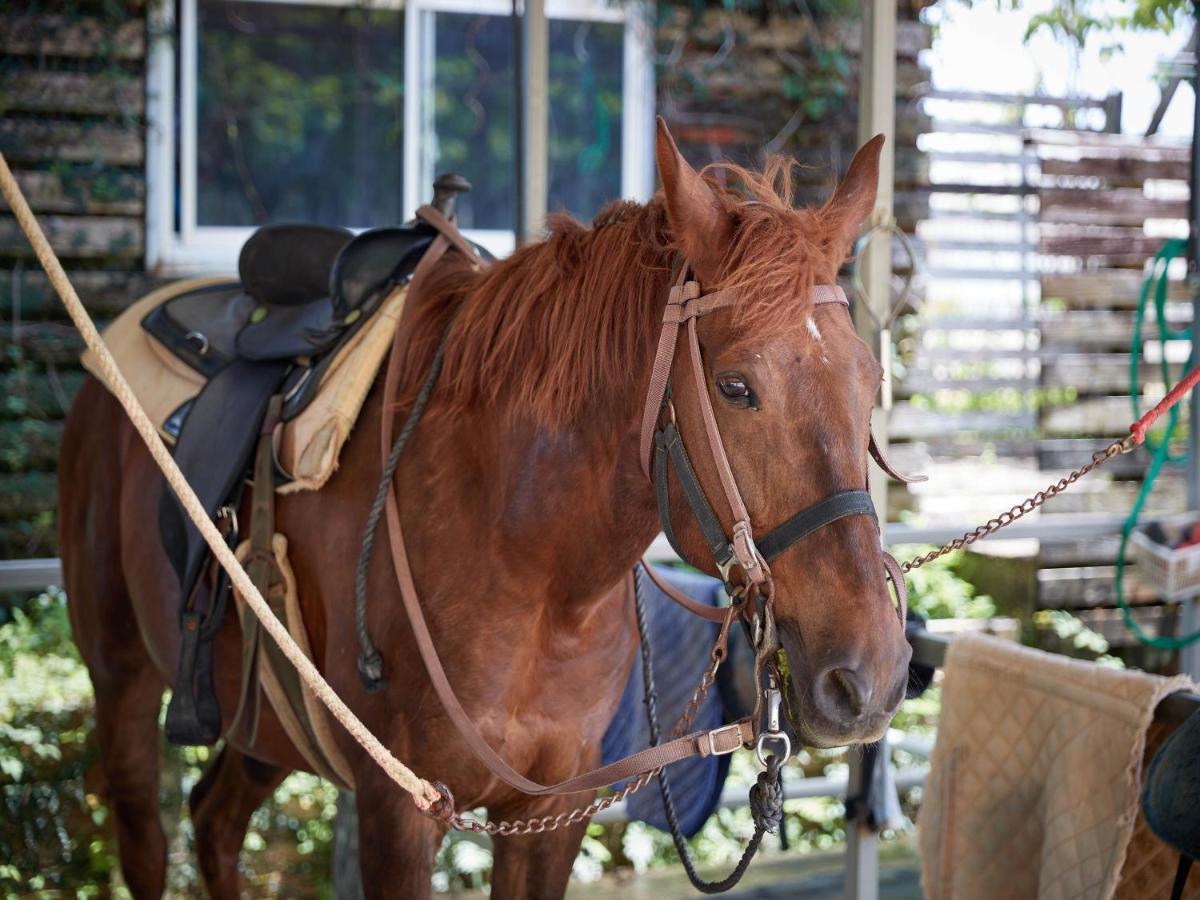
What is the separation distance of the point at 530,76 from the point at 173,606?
1608 millimetres

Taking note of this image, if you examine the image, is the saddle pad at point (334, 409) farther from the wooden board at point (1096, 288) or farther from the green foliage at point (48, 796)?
the wooden board at point (1096, 288)

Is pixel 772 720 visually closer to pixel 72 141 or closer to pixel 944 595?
pixel 72 141

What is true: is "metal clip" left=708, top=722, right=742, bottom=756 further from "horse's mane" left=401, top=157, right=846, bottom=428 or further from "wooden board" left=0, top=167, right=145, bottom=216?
"wooden board" left=0, top=167, right=145, bottom=216

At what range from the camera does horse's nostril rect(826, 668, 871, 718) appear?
4.47ft

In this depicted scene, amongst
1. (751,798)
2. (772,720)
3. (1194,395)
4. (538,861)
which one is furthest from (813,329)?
(1194,395)

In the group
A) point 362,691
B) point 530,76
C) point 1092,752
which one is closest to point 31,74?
point 530,76

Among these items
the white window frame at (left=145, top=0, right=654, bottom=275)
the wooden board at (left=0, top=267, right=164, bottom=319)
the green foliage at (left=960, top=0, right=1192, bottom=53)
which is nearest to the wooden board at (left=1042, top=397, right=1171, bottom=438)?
the green foliage at (left=960, top=0, right=1192, bottom=53)

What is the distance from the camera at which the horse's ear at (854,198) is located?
64.2 inches

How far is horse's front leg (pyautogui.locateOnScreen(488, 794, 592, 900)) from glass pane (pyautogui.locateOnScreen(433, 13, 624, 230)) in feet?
12.2

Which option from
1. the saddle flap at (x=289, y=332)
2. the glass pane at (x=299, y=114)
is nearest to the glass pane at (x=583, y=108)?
the glass pane at (x=299, y=114)

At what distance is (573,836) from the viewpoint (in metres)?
2.10

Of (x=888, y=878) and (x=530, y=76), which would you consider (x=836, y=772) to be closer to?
(x=888, y=878)

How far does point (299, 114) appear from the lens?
5.16 m

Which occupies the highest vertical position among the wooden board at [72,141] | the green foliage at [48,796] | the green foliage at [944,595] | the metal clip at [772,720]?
the wooden board at [72,141]
